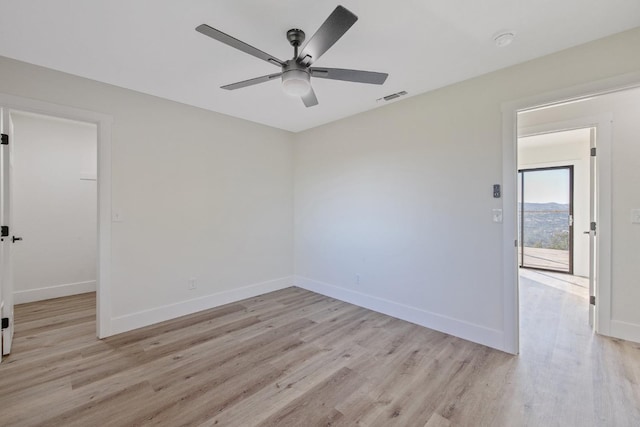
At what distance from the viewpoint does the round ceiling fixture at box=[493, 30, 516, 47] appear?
1919mm

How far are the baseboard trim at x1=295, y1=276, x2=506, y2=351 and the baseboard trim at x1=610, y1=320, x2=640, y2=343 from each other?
4.07 ft

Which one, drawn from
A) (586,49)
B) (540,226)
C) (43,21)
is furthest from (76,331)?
(540,226)

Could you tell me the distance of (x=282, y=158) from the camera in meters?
4.38

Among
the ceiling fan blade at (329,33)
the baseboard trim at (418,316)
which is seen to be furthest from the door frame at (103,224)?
the baseboard trim at (418,316)

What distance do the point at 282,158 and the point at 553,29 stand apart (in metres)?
3.35

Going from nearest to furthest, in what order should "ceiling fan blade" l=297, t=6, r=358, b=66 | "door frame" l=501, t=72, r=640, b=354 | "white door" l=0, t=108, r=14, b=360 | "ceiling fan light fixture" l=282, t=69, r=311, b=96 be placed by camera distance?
"ceiling fan blade" l=297, t=6, r=358, b=66 → "ceiling fan light fixture" l=282, t=69, r=311, b=96 → "door frame" l=501, t=72, r=640, b=354 → "white door" l=0, t=108, r=14, b=360

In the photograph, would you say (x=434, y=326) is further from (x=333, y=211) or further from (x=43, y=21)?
(x=43, y=21)

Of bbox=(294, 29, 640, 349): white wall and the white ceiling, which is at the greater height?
the white ceiling

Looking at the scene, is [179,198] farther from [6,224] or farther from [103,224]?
[6,224]

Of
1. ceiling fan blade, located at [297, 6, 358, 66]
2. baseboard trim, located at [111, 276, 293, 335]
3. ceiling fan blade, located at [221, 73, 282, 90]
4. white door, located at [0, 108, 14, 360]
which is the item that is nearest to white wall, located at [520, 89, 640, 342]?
ceiling fan blade, located at [297, 6, 358, 66]

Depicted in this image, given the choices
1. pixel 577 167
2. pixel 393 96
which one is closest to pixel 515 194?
pixel 393 96

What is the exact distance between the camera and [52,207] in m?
3.88

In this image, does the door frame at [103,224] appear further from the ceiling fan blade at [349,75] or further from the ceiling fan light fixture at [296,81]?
the ceiling fan blade at [349,75]

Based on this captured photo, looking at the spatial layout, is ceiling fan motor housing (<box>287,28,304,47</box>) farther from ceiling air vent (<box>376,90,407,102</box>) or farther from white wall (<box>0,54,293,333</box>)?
white wall (<box>0,54,293,333</box>)
